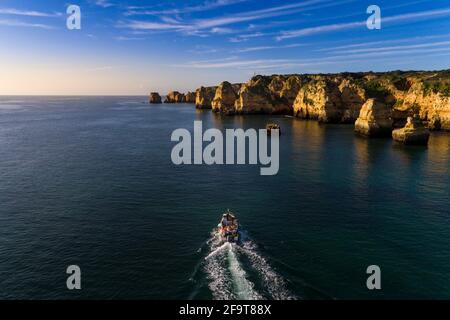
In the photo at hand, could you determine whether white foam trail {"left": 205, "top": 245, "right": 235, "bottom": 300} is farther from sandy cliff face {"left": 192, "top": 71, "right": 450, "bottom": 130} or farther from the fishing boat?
sandy cliff face {"left": 192, "top": 71, "right": 450, "bottom": 130}

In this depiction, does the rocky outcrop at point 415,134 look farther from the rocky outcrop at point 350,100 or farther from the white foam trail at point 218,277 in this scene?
the white foam trail at point 218,277

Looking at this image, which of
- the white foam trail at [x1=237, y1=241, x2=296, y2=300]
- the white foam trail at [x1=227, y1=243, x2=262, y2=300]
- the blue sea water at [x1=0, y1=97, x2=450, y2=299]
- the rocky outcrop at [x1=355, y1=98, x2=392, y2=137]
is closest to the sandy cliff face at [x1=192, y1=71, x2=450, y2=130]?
the rocky outcrop at [x1=355, y1=98, x2=392, y2=137]

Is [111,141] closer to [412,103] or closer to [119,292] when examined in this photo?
[119,292]

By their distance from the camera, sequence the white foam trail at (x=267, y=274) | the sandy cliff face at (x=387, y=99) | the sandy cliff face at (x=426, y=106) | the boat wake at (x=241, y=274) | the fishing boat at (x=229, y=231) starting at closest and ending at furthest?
the white foam trail at (x=267, y=274), the boat wake at (x=241, y=274), the fishing boat at (x=229, y=231), the sandy cliff face at (x=426, y=106), the sandy cliff face at (x=387, y=99)

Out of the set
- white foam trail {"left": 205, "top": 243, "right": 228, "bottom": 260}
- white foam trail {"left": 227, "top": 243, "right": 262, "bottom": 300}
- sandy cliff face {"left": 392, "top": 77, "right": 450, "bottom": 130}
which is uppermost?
sandy cliff face {"left": 392, "top": 77, "right": 450, "bottom": 130}

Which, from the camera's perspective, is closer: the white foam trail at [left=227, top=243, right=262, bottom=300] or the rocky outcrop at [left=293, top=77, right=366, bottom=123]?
the white foam trail at [left=227, top=243, right=262, bottom=300]

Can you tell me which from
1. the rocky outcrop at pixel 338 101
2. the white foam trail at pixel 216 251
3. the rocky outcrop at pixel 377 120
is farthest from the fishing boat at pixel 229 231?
the rocky outcrop at pixel 338 101

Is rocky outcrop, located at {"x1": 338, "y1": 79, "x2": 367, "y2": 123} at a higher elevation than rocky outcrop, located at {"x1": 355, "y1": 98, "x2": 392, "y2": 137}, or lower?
higher
